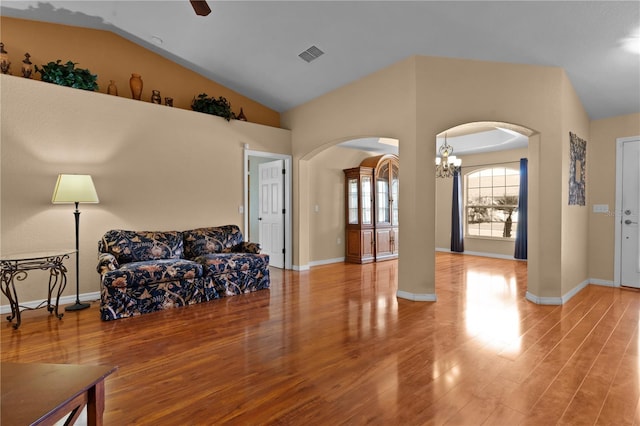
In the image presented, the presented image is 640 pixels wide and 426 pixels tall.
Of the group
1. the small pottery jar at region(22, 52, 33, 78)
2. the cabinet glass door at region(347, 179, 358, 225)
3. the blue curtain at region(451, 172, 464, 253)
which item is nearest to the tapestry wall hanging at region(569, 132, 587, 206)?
the blue curtain at region(451, 172, 464, 253)

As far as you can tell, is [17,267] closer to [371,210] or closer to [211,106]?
[211,106]

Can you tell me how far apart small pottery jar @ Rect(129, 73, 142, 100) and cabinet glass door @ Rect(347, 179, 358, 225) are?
164 inches

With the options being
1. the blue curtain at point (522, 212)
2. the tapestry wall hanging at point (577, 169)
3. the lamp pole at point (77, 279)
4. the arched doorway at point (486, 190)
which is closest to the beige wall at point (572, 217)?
the tapestry wall hanging at point (577, 169)

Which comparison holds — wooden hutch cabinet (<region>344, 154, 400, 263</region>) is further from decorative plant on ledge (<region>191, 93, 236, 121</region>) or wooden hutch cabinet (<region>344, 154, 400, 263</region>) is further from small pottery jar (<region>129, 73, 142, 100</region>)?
small pottery jar (<region>129, 73, 142, 100</region>)

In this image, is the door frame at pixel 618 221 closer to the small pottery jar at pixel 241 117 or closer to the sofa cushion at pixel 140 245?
the small pottery jar at pixel 241 117

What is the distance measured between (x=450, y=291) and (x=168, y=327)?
360 cm

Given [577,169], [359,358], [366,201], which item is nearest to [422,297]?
[359,358]

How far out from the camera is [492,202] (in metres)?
7.80

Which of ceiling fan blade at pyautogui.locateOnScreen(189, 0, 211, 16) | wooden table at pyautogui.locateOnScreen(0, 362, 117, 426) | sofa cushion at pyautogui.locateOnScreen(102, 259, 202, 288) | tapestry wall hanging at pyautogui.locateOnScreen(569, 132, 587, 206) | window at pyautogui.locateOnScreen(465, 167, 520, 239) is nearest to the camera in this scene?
wooden table at pyautogui.locateOnScreen(0, 362, 117, 426)

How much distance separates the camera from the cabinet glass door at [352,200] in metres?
6.84

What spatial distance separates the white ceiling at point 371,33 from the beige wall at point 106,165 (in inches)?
40.6

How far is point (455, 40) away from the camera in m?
3.65

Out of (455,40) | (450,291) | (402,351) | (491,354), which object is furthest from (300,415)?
(455,40)

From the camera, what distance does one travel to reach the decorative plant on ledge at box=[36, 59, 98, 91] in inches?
153
